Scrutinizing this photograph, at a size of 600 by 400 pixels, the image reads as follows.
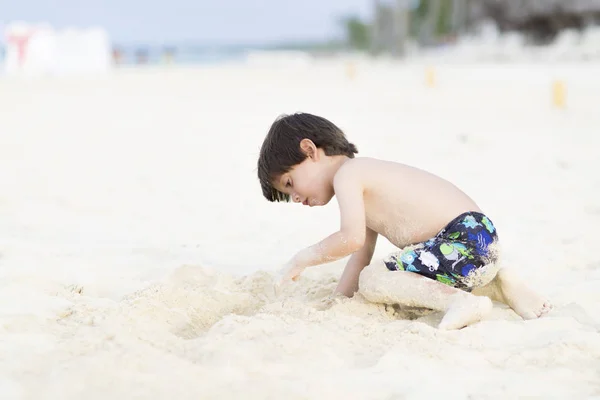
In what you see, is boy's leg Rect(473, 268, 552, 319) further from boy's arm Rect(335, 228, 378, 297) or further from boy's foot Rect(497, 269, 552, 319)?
boy's arm Rect(335, 228, 378, 297)

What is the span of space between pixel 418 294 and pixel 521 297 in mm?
377

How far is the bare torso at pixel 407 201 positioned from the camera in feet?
8.38

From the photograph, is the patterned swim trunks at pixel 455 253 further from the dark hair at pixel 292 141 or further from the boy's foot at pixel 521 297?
the dark hair at pixel 292 141

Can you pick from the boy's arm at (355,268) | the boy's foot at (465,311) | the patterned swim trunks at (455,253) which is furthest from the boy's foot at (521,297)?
the boy's arm at (355,268)

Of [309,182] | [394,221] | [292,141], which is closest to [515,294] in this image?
[394,221]

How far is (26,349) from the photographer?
2078mm

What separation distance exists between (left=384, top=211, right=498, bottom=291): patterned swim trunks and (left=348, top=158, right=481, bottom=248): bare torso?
47 millimetres

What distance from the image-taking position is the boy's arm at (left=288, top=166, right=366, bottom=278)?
243 centimetres

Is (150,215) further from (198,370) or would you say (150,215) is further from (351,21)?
(351,21)

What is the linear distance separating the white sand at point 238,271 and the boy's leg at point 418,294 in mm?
60

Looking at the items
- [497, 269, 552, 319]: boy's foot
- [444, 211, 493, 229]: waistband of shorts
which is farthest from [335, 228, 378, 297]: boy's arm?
[497, 269, 552, 319]: boy's foot

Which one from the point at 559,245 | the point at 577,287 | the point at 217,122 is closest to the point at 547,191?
the point at 559,245

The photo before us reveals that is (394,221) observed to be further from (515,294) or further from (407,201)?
(515,294)

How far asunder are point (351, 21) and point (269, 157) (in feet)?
277
